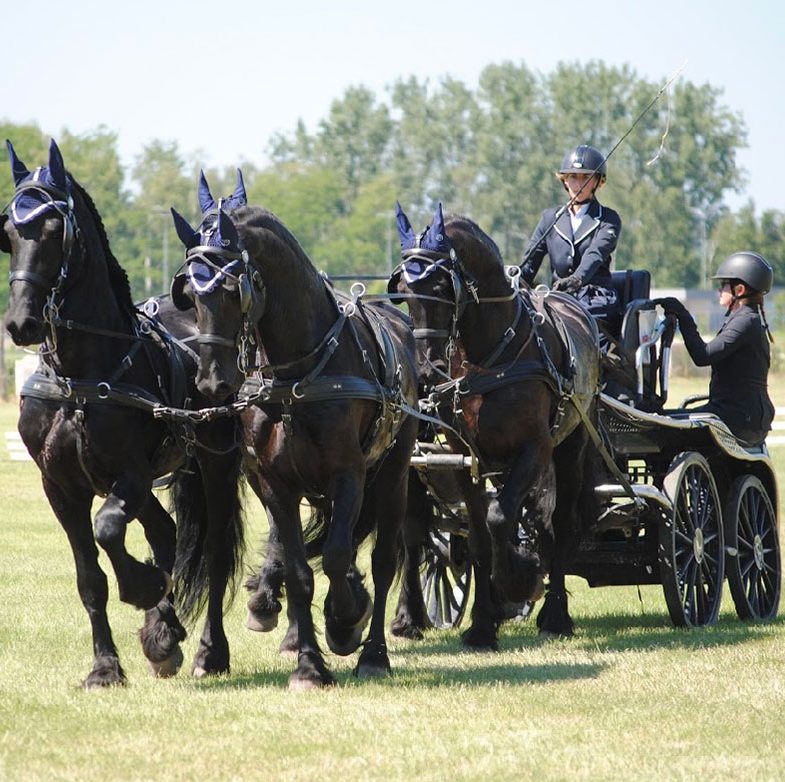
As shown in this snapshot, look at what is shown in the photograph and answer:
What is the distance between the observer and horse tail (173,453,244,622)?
7984 mm

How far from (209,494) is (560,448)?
2.50m

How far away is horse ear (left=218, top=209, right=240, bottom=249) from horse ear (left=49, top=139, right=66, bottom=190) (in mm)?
769

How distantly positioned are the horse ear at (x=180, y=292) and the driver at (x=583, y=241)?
3.43 meters

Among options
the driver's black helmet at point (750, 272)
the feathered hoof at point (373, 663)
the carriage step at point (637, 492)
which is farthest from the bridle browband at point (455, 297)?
the driver's black helmet at point (750, 272)

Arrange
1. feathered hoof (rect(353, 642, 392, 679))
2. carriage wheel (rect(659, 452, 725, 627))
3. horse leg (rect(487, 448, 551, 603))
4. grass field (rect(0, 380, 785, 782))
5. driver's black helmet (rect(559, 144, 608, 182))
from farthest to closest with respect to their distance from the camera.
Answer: driver's black helmet (rect(559, 144, 608, 182)) < carriage wheel (rect(659, 452, 725, 627)) < horse leg (rect(487, 448, 551, 603)) < feathered hoof (rect(353, 642, 392, 679)) < grass field (rect(0, 380, 785, 782))

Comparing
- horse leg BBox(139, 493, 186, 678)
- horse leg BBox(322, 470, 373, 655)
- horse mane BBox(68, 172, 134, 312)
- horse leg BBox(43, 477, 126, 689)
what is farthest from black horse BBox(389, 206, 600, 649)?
horse leg BBox(43, 477, 126, 689)

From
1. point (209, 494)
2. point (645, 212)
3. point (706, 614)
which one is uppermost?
point (645, 212)

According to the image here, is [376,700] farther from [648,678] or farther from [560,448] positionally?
[560,448]

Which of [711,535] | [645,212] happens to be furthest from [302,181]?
[711,535]

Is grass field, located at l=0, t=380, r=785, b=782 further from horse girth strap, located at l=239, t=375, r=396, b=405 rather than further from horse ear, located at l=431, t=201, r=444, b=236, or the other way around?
horse ear, located at l=431, t=201, r=444, b=236

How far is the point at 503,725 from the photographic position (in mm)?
6289

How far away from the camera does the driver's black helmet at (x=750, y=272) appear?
1008cm

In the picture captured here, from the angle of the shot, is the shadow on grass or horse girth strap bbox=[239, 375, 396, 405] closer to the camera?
horse girth strap bbox=[239, 375, 396, 405]

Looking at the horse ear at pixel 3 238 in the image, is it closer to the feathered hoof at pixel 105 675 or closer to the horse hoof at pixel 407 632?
the feathered hoof at pixel 105 675
